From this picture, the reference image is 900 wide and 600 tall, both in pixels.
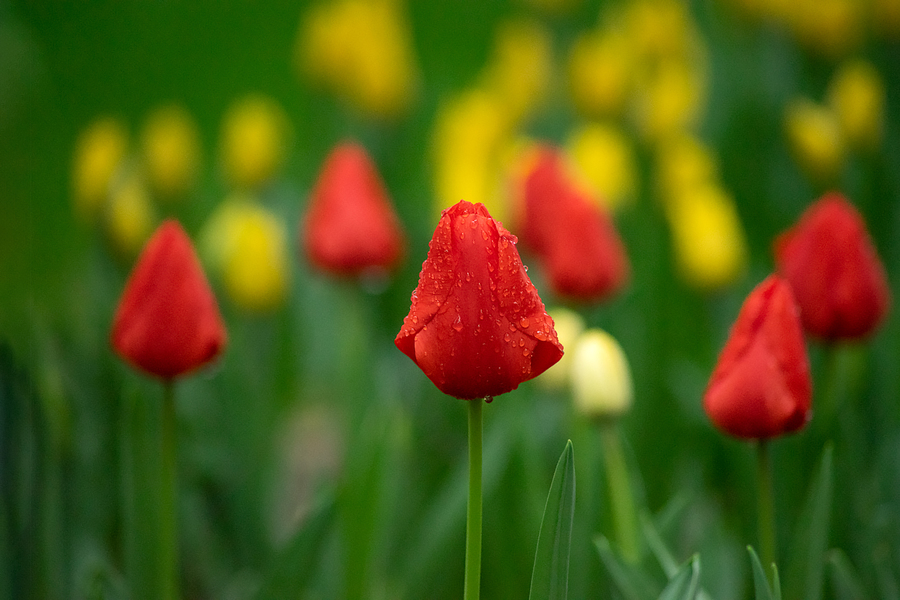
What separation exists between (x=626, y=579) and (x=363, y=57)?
1.87 meters

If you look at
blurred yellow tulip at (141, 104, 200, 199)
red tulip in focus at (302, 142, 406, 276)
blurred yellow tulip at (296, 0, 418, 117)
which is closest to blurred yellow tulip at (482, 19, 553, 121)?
blurred yellow tulip at (296, 0, 418, 117)

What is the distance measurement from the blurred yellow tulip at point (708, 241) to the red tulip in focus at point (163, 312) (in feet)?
3.42

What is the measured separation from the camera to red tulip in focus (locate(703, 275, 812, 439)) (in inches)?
28.2

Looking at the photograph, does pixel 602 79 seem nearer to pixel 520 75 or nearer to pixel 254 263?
pixel 520 75

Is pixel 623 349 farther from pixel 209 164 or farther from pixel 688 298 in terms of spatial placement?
pixel 209 164

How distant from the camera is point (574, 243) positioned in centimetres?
114

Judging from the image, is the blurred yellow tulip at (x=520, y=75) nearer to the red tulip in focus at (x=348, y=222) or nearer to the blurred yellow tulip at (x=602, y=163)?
the blurred yellow tulip at (x=602, y=163)

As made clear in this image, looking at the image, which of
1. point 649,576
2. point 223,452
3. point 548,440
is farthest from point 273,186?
point 649,576

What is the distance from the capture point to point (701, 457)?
1320 mm

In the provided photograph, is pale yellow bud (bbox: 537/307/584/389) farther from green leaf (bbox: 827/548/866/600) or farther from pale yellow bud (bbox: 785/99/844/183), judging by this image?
pale yellow bud (bbox: 785/99/844/183)

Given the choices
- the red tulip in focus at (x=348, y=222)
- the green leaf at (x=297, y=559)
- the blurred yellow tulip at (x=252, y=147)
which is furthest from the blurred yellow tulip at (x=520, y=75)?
the green leaf at (x=297, y=559)

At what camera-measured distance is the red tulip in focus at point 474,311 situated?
1.94 feet

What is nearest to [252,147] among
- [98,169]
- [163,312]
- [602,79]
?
[98,169]

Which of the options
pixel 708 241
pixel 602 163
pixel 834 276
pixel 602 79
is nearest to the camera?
pixel 834 276
